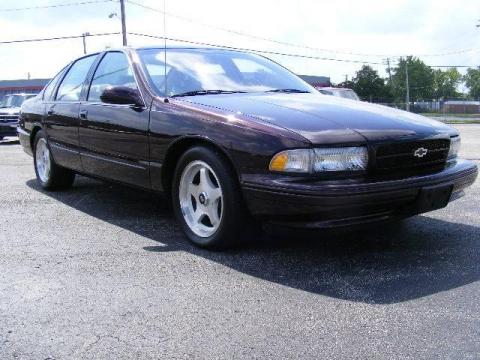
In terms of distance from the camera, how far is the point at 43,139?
21.3ft

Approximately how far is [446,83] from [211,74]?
133179 millimetres

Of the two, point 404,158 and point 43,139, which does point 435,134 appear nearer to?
point 404,158

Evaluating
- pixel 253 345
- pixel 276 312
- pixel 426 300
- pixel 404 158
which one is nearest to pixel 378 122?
pixel 404 158

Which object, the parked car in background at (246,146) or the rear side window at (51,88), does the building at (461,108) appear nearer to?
the rear side window at (51,88)

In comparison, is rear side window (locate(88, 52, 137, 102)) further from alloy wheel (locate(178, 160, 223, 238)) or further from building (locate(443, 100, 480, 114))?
building (locate(443, 100, 480, 114))

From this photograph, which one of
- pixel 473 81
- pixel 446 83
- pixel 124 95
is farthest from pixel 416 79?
pixel 124 95

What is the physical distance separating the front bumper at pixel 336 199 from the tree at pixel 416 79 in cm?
10182

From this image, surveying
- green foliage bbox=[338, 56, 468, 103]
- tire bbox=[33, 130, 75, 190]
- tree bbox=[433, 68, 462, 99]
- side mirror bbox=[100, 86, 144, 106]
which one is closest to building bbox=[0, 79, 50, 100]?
green foliage bbox=[338, 56, 468, 103]

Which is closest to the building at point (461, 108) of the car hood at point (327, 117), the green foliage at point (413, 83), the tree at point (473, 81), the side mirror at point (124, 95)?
the green foliage at point (413, 83)

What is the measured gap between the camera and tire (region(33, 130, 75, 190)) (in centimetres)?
636

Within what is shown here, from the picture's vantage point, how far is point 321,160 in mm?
3422

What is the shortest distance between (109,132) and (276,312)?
8.44ft

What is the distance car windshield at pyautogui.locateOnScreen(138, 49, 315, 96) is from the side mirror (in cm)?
17

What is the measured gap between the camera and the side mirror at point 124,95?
4.52 m
